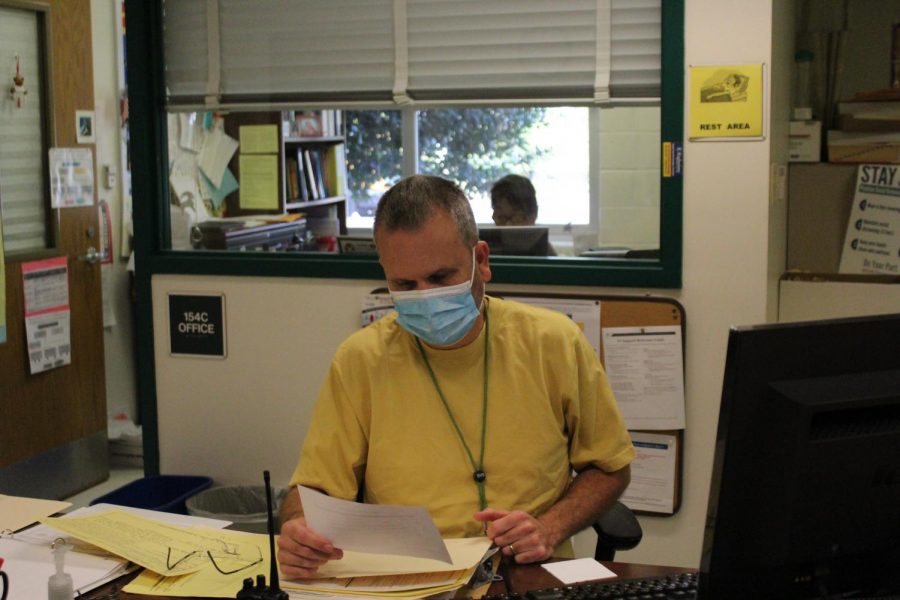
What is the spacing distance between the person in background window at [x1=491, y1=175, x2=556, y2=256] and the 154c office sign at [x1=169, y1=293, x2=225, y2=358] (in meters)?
1.05

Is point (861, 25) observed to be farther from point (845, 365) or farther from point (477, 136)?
point (845, 365)

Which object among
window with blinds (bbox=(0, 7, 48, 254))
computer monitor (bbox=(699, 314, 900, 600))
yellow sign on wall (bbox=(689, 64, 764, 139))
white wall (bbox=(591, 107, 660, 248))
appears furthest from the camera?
window with blinds (bbox=(0, 7, 48, 254))

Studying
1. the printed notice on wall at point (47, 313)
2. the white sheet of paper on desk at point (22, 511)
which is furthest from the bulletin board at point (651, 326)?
the printed notice on wall at point (47, 313)

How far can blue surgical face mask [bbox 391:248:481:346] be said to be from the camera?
72.9 inches

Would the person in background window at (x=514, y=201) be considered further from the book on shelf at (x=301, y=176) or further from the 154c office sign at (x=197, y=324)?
the book on shelf at (x=301, y=176)

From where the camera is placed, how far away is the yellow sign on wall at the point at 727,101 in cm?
268

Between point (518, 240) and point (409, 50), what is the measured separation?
0.65m

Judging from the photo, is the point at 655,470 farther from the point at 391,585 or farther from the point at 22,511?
the point at 22,511

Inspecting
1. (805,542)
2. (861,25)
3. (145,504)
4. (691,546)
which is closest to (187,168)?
(145,504)

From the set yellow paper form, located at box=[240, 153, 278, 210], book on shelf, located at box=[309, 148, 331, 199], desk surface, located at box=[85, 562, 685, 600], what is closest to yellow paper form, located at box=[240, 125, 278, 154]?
yellow paper form, located at box=[240, 153, 278, 210]

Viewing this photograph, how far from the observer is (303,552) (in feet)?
5.29

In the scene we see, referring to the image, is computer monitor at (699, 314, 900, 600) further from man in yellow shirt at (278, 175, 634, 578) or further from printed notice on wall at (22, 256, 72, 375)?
printed notice on wall at (22, 256, 72, 375)

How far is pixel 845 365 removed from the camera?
3.84 ft

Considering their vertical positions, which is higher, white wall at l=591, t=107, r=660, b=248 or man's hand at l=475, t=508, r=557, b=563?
white wall at l=591, t=107, r=660, b=248
